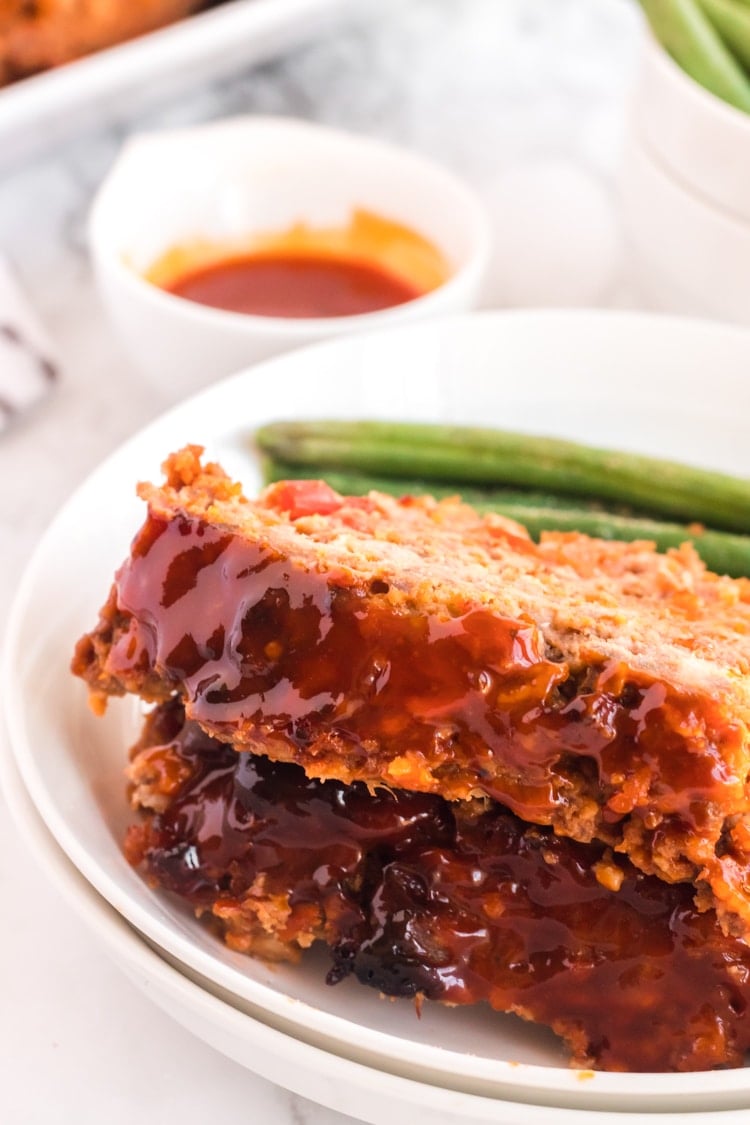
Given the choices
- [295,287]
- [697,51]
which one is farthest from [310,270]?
[697,51]

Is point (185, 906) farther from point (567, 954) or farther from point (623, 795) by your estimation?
point (623, 795)

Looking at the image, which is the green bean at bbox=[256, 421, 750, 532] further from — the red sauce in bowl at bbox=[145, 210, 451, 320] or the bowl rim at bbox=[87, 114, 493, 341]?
the red sauce in bowl at bbox=[145, 210, 451, 320]

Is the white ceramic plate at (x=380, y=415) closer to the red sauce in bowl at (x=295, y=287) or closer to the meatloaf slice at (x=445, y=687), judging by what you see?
the meatloaf slice at (x=445, y=687)

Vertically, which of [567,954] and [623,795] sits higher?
[623,795]

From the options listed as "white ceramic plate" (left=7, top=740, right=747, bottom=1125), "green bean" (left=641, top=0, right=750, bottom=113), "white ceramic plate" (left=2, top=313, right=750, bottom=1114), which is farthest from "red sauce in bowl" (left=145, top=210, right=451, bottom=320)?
"white ceramic plate" (left=7, top=740, right=747, bottom=1125)

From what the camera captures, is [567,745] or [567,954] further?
[567,954]

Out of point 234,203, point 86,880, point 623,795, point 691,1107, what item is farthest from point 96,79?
point 691,1107
